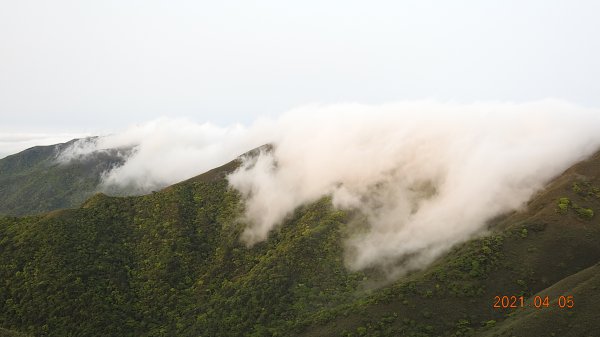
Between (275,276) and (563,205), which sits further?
(275,276)

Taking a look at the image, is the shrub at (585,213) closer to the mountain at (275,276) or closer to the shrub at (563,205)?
the mountain at (275,276)

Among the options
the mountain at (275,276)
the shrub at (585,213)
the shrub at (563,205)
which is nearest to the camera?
the mountain at (275,276)

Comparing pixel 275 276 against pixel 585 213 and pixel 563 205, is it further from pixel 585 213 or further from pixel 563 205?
pixel 585 213

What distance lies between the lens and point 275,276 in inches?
5128

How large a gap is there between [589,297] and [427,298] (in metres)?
33.8

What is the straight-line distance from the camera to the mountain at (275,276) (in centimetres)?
9181

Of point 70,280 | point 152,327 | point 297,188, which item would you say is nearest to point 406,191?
point 297,188

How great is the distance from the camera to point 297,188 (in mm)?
192625

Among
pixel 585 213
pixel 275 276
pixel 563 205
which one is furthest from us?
pixel 275 276

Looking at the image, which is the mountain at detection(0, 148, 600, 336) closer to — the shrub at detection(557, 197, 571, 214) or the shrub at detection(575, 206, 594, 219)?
the shrub at detection(575, 206, 594, 219)

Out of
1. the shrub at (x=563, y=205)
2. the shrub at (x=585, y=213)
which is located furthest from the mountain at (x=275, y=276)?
A: the shrub at (x=563, y=205)

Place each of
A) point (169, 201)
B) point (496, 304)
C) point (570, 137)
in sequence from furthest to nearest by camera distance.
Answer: point (169, 201) < point (570, 137) < point (496, 304)

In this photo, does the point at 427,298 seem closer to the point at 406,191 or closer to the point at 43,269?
the point at 406,191

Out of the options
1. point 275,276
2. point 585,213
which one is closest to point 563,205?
point 585,213
